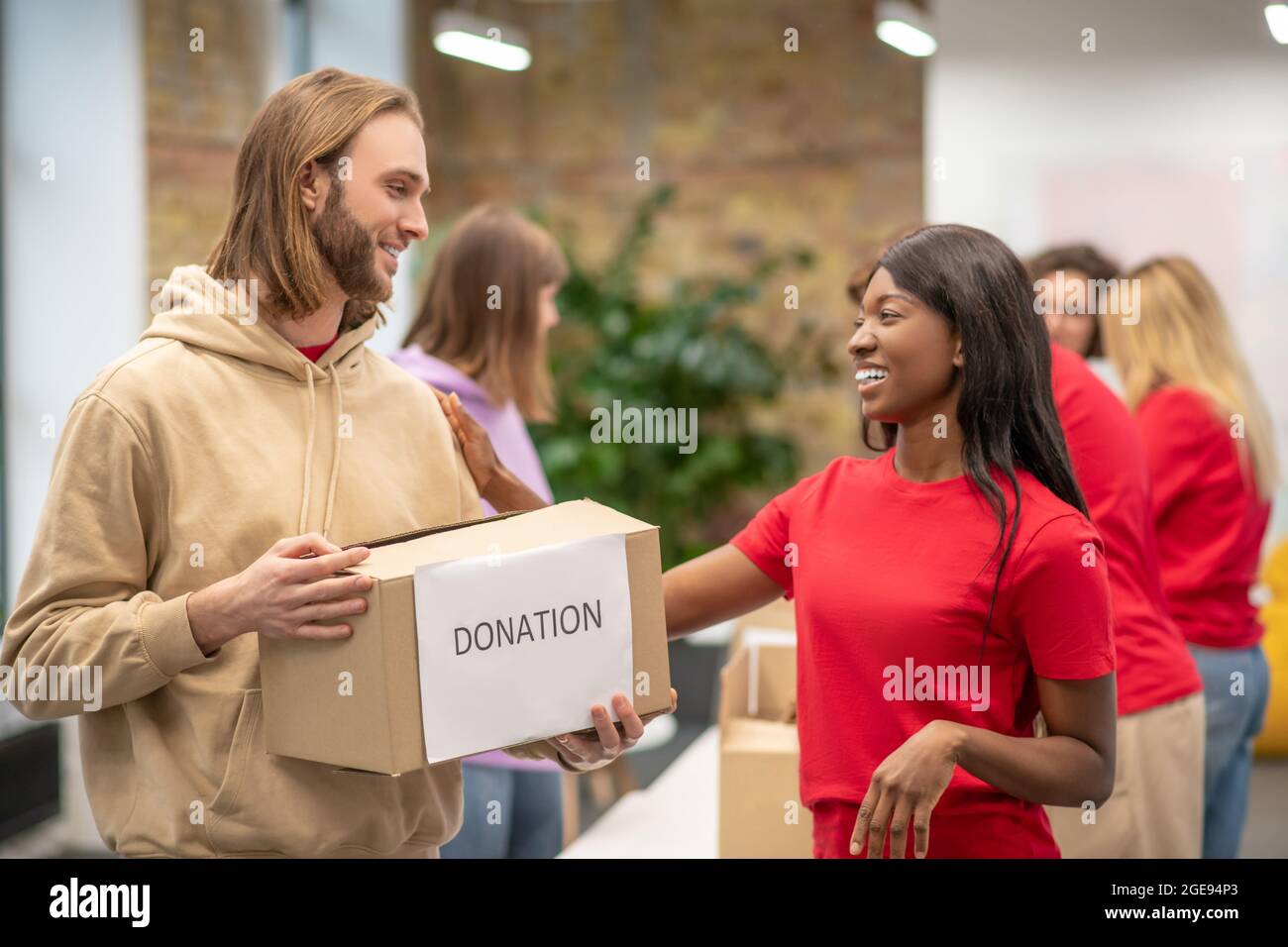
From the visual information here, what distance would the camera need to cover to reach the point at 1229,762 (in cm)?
257

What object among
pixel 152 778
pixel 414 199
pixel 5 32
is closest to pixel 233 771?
pixel 152 778

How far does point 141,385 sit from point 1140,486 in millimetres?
1528

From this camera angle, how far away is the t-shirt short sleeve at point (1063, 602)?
1294mm

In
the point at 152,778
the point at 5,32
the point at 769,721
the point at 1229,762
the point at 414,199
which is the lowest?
the point at 1229,762

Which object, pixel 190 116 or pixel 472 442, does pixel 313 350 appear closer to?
pixel 472 442

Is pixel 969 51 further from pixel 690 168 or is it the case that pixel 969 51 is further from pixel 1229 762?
pixel 1229 762

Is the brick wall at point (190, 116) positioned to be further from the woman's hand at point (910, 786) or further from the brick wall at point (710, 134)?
the woman's hand at point (910, 786)

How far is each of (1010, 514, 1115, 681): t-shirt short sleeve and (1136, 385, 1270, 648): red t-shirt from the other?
1371 mm

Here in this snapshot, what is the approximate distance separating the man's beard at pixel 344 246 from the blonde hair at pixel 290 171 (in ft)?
0.04

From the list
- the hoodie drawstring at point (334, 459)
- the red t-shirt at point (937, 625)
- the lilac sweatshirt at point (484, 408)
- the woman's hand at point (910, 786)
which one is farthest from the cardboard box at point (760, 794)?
the hoodie drawstring at point (334, 459)

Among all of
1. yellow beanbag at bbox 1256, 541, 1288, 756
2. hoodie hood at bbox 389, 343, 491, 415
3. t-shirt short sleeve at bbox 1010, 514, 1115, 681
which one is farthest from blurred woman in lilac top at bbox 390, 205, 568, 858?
yellow beanbag at bbox 1256, 541, 1288, 756

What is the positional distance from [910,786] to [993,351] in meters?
0.49

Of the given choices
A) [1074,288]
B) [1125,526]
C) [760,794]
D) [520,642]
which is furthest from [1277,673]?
[520,642]

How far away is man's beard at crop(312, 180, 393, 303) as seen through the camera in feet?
4.56
